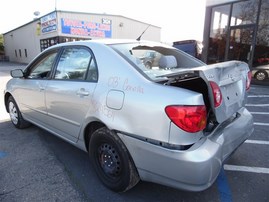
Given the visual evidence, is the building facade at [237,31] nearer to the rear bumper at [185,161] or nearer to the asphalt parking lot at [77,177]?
the asphalt parking lot at [77,177]

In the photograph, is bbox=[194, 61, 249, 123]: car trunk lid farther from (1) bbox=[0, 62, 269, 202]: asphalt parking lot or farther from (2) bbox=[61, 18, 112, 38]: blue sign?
(2) bbox=[61, 18, 112, 38]: blue sign

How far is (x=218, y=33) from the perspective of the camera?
11695 millimetres

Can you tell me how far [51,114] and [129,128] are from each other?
1.62 m

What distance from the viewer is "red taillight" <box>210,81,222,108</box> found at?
6.55 ft

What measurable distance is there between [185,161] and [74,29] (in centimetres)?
2281

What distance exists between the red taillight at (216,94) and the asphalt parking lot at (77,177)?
1.10 m

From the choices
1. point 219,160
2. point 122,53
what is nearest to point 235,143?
point 219,160

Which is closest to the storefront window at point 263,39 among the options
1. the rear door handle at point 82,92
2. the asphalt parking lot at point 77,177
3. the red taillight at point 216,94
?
the asphalt parking lot at point 77,177

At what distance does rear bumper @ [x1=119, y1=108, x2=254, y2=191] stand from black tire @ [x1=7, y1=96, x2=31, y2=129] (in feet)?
9.61

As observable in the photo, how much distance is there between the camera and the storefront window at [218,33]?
37.2 ft

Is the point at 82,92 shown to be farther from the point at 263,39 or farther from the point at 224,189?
the point at 263,39

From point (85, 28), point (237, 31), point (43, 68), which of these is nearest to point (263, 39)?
point (237, 31)

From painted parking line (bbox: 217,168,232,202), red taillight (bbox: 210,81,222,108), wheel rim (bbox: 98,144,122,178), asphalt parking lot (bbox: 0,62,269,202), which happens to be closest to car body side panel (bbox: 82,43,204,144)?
red taillight (bbox: 210,81,222,108)

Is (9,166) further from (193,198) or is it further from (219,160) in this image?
(219,160)
